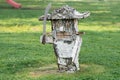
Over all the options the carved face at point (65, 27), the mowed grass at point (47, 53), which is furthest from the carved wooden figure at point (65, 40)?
the mowed grass at point (47, 53)

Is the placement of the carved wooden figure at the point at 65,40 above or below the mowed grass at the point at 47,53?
above

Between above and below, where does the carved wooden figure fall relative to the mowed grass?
above

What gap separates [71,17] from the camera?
1202 centimetres

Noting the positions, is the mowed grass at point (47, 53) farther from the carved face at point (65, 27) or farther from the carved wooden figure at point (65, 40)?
the carved face at point (65, 27)

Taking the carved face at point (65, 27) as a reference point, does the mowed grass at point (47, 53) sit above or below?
below

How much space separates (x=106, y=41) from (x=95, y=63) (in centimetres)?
573

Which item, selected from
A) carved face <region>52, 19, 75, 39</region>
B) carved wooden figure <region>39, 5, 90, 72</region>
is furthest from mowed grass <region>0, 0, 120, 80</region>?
carved face <region>52, 19, 75, 39</region>

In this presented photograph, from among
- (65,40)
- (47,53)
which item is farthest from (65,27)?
(47,53)

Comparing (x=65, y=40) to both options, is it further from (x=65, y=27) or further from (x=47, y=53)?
(x=47, y=53)

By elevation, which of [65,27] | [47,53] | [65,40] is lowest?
[47,53]

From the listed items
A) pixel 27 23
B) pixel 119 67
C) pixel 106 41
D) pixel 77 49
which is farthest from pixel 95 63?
pixel 27 23

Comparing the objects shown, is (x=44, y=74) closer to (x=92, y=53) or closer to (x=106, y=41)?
(x=92, y=53)

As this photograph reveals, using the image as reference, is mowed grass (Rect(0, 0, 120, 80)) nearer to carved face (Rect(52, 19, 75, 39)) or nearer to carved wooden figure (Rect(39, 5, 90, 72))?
carved wooden figure (Rect(39, 5, 90, 72))

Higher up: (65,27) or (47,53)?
(65,27)
